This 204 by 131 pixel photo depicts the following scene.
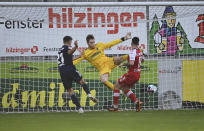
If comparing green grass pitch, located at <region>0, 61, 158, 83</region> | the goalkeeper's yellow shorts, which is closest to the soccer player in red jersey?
the goalkeeper's yellow shorts

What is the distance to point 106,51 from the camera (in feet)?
36.8

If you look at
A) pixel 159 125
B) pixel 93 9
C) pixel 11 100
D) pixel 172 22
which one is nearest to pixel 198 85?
pixel 172 22

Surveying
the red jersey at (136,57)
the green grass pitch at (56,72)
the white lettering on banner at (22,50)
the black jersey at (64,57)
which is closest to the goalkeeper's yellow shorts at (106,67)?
the red jersey at (136,57)

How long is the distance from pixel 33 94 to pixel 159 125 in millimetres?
4817

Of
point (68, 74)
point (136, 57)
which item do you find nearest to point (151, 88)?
point (136, 57)

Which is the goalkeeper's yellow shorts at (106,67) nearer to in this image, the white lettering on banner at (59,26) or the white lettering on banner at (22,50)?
the white lettering on banner at (59,26)

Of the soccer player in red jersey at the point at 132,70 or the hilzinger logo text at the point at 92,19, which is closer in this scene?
the soccer player in red jersey at the point at 132,70

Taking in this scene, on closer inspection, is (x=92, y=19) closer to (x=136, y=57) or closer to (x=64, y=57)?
(x=64, y=57)

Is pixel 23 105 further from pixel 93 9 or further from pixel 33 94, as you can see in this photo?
pixel 93 9

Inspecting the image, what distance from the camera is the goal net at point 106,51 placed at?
35.4 ft

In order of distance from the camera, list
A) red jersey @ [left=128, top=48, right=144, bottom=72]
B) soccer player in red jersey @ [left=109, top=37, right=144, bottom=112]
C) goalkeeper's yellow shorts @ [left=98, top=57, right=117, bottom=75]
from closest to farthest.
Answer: red jersey @ [left=128, top=48, right=144, bottom=72] → soccer player in red jersey @ [left=109, top=37, right=144, bottom=112] → goalkeeper's yellow shorts @ [left=98, top=57, right=117, bottom=75]

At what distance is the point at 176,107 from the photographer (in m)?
11.4

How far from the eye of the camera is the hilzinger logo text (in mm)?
10789

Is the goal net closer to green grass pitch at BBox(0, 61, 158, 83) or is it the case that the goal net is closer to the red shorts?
green grass pitch at BBox(0, 61, 158, 83)
